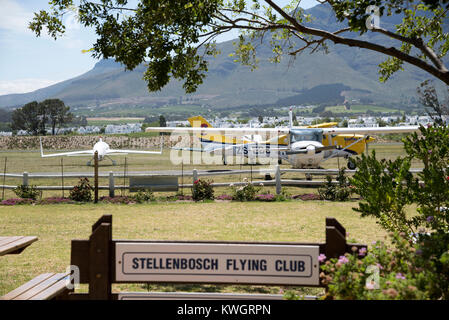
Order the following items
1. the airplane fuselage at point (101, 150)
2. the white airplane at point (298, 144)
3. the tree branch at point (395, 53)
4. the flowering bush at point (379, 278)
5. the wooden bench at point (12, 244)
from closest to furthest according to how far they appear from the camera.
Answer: the flowering bush at point (379, 278)
the wooden bench at point (12, 244)
the tree branch at point (395, 53)
the white airplane at point (298, 144)
the airplane fuselage at point (101, 150)

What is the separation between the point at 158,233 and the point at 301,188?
12.2 meters

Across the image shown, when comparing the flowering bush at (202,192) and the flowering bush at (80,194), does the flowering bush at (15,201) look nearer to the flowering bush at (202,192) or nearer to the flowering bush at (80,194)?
the flowering bush at (80,194)

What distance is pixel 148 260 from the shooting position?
373cm

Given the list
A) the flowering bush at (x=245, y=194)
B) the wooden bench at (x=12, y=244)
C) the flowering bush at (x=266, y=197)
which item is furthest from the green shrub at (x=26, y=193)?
the wooden bench at (x=12, y=244)

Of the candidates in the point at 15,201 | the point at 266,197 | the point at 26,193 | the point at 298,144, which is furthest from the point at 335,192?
the point at 15,201

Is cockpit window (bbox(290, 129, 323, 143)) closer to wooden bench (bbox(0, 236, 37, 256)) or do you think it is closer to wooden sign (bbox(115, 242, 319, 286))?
wooden bench (bbox(0, 236, 37, 256))

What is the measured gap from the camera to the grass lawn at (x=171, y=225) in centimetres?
784

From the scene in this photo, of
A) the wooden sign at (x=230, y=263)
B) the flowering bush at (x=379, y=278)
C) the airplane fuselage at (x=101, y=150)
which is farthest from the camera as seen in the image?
the airplane fuselage at (x=101, y=150)

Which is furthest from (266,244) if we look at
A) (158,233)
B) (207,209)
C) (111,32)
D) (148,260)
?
(207,209)

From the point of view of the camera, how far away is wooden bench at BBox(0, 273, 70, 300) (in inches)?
150

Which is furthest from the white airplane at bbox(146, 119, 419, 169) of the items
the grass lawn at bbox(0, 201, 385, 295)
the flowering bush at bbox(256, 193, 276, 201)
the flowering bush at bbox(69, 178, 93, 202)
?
the flowering bush at bbox(69, 178, 93, 202)

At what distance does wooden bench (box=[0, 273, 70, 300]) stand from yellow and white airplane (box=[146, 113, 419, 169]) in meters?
21.2
